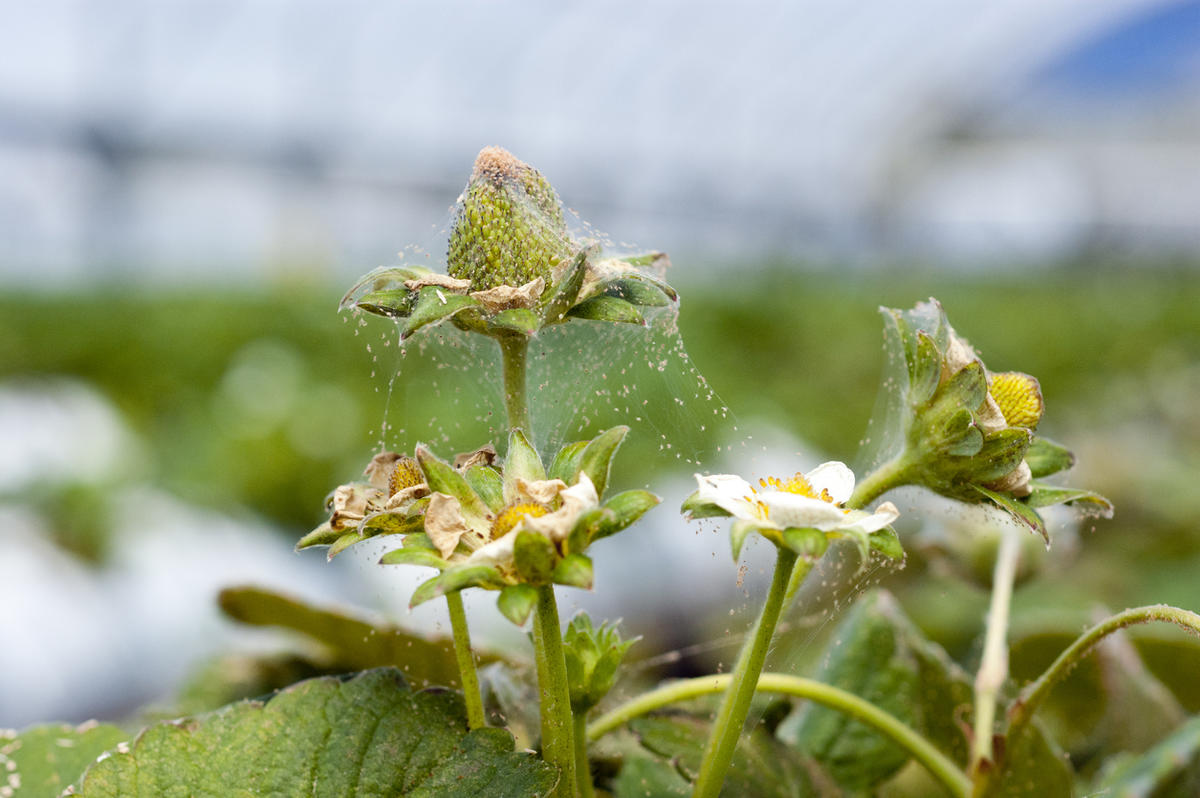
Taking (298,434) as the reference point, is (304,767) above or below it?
above

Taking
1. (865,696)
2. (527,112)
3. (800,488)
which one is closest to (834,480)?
(800,488)

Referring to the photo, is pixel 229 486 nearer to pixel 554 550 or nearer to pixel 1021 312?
pixel 554 550

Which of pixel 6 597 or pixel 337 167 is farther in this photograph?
pixel 337 167

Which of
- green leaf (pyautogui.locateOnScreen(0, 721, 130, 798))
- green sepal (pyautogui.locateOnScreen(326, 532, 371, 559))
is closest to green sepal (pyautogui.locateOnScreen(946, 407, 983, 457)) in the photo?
green sepal (pyautogui.locateOnScreen(326, 532, 371, 559))

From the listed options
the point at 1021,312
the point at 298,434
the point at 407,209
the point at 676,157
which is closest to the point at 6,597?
the point at 298,434

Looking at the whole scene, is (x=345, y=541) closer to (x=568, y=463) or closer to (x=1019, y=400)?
(x=568, y=463)

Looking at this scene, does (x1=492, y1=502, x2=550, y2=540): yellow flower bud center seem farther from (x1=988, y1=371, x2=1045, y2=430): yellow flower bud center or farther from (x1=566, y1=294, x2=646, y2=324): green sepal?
(x1=988, y1=371, x2=1045, y2=430): yellow flower bud center
